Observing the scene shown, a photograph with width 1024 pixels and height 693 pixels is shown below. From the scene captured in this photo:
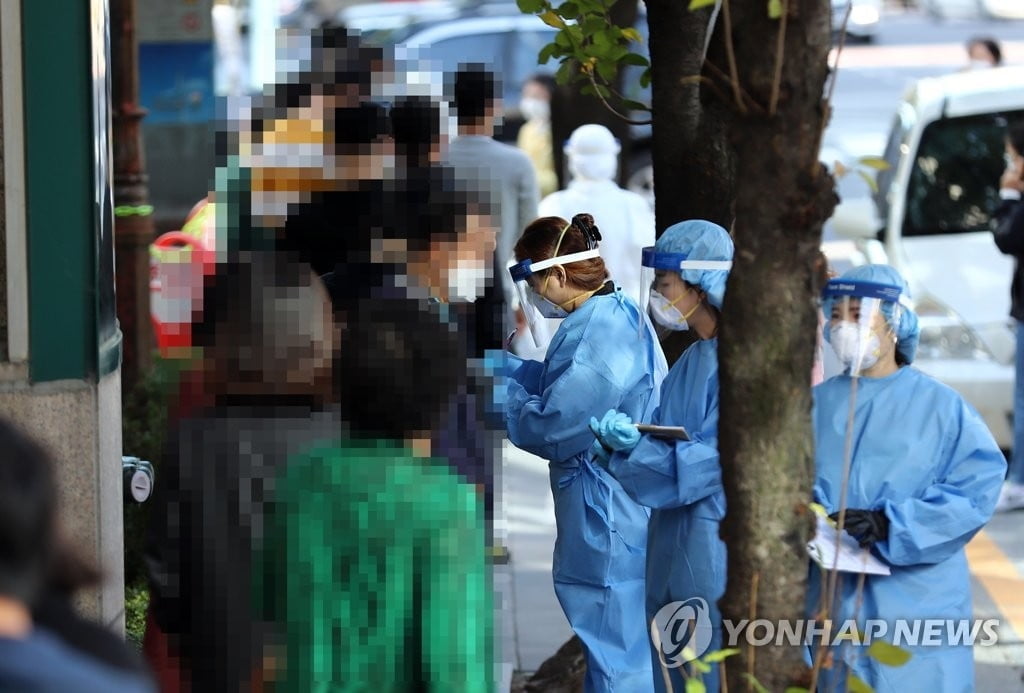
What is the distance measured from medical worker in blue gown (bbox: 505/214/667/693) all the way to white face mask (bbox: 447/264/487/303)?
8.6 inches

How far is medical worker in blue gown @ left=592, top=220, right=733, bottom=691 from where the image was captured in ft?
13.3

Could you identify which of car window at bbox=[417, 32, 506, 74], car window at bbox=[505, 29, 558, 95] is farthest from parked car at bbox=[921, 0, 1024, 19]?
car window at bbox=[417, 32, 506, 74]

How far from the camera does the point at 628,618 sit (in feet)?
16.1

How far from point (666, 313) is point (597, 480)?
737mm

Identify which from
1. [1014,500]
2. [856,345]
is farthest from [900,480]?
[1014,500]

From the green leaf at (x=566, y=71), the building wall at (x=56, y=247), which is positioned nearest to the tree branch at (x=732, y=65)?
Result: the building wall at (x=56, y=247)

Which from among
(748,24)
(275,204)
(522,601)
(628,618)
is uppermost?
(748,24)

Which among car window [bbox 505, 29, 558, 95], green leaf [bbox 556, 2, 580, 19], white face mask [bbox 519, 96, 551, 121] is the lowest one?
white face mask [bbox 519, 96, 551, 121]

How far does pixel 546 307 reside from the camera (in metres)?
5.07

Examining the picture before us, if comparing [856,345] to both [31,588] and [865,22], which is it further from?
[865,22]

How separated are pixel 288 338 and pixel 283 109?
2099 millimetres

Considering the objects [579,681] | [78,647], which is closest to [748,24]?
[78,647]

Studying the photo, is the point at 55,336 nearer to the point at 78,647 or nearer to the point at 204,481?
the point at 204,481

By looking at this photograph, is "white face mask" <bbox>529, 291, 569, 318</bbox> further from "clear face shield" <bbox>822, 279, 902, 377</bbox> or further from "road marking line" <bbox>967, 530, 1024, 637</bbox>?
"road marking line" <bbox>967, 530, 1024, 637</bbox>
